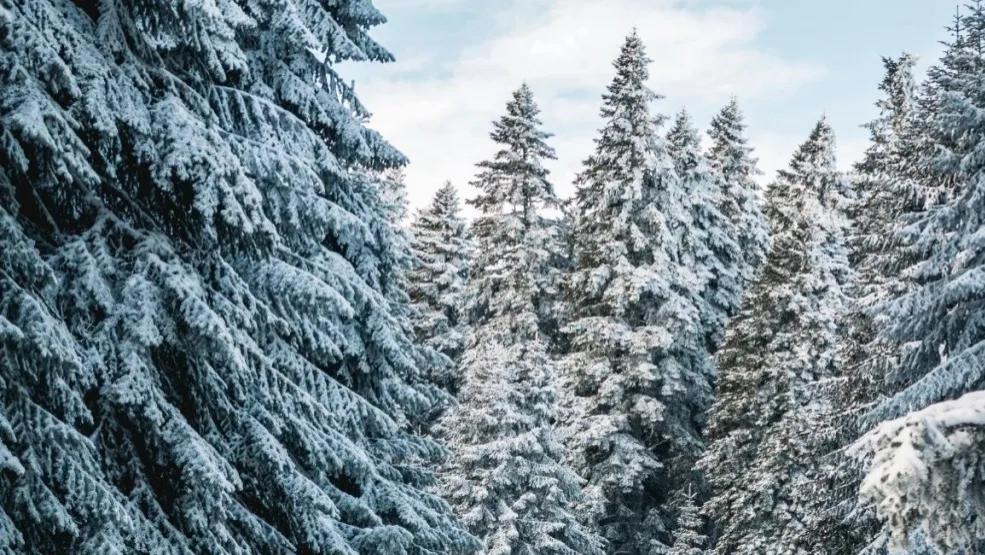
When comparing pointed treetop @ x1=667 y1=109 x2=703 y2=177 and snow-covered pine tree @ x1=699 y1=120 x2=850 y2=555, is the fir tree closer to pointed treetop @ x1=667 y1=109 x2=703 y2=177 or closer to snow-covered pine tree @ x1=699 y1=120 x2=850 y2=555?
pointed treetop @ x1=667 y1=109 x2=703 y2=177

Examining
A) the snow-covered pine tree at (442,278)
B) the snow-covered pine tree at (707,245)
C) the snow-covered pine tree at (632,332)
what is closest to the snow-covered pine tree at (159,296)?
the snow-covered pine tree at (632,332)

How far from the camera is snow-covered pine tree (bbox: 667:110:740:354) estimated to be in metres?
29.8

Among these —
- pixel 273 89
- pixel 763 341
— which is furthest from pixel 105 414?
pixel 763 341

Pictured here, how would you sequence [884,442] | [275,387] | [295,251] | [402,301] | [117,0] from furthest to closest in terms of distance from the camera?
[402,301] < [295,251] < [275,387] < [117,0] < [884,442]

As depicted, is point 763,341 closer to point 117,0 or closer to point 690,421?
point 690,421

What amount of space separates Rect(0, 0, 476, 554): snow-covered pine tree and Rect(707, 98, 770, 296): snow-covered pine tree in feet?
81.9

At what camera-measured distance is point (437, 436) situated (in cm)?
2705

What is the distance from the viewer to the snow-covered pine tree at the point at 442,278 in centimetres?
3053

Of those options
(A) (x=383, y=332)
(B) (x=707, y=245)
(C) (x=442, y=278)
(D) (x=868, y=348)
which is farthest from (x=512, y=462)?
(B) (x=707, y=245)

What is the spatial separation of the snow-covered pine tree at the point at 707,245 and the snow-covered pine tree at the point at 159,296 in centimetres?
2099

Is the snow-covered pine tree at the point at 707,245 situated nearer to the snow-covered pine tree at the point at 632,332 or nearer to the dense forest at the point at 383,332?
the dense forest at the point at 383,332

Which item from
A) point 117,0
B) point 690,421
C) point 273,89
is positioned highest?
point 273,89

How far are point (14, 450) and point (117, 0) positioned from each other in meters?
3.67

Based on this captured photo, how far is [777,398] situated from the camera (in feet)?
70.2
